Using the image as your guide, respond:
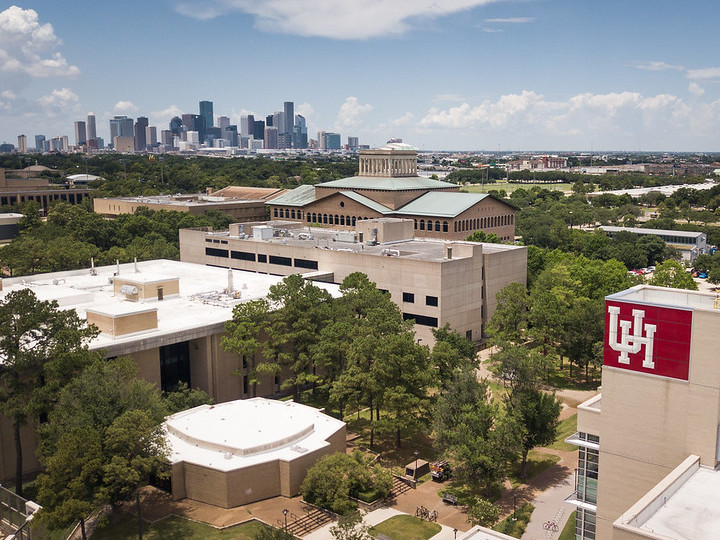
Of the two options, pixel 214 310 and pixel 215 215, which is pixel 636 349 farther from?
pixel 215 215

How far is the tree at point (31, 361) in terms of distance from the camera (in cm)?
3672

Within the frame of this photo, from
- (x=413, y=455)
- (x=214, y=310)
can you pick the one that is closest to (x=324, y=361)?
(x=413, y=455)

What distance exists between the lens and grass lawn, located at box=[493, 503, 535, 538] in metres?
33.8

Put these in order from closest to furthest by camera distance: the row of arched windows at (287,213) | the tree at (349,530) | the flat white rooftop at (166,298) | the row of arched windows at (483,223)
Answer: the tree at (349,530) < the flat white rooftop at (166,298) < the row of arched windows at (483,223) < the row of arched windows at (287,213)

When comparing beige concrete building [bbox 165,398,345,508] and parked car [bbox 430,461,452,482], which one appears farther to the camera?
parked car [bbox 430,461,452,482]

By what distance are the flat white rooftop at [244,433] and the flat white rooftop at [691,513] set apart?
21924 millimetres

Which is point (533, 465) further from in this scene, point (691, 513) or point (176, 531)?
point (176, 531)

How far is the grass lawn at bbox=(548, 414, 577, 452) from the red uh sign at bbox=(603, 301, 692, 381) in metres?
19.8

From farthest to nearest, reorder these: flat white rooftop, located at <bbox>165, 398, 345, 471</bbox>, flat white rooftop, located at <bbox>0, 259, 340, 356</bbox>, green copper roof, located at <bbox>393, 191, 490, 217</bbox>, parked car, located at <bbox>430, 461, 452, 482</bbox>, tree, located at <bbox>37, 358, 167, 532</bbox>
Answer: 1. green copper roof, located at <bbox>393, 191, 490, 217</bbox>
2. flat white rooftop, located at <bbox>0, 259, 340, 356</bbox>
3. parked car, located at <bbox>430, 461, 452, 482</bbox>
4. flat white rooftop, located at <bbox>165, 398, 345, 471</bbox>
5. tree, located at <bbox>37, 358, 167, 532</bbox>

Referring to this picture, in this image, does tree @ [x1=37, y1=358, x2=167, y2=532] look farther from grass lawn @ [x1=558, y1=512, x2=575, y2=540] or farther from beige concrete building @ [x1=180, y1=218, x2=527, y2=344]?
beige concrete building @ [x1=180, y1=218, x2=527, y2=344]

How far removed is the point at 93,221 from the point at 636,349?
9512cm

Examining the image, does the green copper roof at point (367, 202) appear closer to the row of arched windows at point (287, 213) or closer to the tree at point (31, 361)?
the row of arched windows at point (287, 213)

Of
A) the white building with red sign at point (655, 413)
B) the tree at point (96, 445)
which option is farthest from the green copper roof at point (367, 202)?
the white building with red sign at point (655, 413)

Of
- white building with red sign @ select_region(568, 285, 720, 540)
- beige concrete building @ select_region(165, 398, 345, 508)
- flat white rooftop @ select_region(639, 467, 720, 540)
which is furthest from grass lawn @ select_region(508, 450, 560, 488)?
flat white rooftop @ select_region(639, 467, 720, 540)
